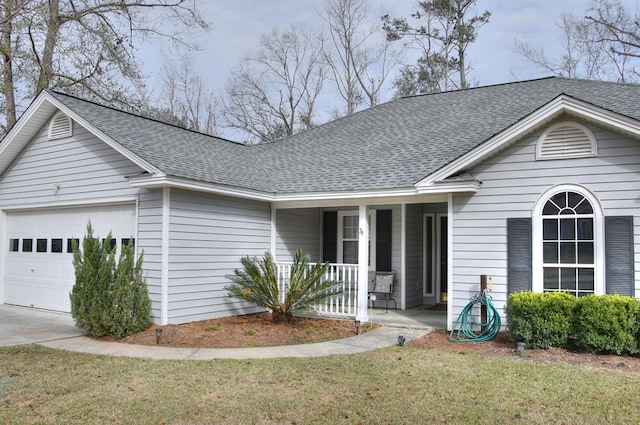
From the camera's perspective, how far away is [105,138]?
989 centimetres

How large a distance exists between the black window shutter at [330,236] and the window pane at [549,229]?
5.76 meters

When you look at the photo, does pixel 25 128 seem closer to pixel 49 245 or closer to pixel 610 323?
pixel 49 245

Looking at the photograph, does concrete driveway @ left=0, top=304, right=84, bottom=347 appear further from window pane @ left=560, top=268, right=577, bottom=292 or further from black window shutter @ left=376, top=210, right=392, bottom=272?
window pane @ left=560, top=268, right=577, bottom=292

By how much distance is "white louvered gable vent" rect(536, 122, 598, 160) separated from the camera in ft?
27.2

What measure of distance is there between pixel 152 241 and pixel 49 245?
406 cm

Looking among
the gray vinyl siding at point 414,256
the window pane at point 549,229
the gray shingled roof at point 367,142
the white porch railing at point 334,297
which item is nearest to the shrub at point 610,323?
the window pane at point 549,229

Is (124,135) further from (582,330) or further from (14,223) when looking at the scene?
(582,330)

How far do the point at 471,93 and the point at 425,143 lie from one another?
11.5 feet

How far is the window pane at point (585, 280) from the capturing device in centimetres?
816

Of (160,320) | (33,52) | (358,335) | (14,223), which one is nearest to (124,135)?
(160,320)

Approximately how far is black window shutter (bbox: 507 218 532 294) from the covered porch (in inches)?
109

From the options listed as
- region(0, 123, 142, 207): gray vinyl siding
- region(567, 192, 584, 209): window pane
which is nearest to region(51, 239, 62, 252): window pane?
region(0, 123, 142, 207): gray vinyl siding

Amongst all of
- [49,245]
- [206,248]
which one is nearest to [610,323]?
[206,248]

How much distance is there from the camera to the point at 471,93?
14406 mm
